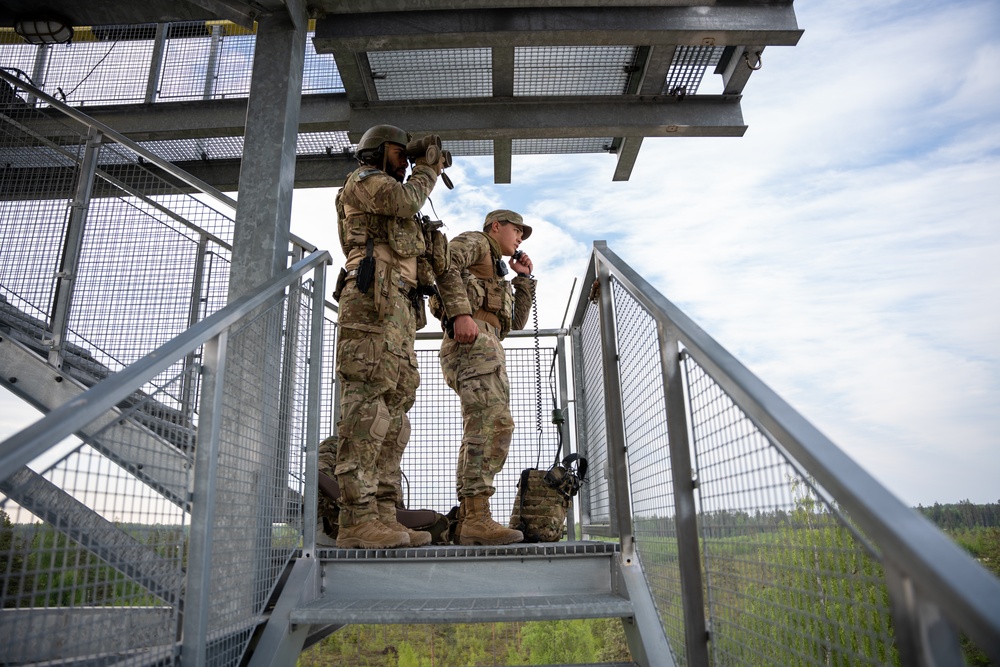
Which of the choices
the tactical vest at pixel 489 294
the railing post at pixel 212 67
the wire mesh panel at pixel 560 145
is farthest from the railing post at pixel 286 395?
the railing post at pixel 212 67

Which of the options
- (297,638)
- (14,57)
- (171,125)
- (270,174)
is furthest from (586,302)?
(14,57)

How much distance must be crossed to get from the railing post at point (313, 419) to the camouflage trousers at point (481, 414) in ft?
3.21

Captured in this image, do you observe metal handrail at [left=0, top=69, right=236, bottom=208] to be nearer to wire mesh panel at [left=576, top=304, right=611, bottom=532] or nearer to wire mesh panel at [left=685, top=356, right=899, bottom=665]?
wire mesh panel at [left=576, top=304, right=611, bottom=532]

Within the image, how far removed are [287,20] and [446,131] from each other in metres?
1.59

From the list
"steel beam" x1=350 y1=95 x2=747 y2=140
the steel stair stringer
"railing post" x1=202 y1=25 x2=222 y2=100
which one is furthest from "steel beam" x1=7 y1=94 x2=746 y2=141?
the steel stair stringer

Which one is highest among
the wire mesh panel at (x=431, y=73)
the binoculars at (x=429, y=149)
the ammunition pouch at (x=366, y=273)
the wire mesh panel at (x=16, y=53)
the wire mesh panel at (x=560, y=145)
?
the wire mesh panel at (x=16, y=53)

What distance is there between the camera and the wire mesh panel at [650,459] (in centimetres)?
217

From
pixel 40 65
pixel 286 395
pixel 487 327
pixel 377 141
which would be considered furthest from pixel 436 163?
pixel 40 65

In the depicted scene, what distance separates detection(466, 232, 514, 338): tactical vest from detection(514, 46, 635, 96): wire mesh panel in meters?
1.31

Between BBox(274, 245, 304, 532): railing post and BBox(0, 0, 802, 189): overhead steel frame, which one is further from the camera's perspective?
BBox(0, 0, 802, 189): overhead steel frame

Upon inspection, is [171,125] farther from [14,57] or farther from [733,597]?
[733,597]

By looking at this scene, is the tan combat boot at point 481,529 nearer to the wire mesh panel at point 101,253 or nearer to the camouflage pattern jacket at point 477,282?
the camouflage pattern jacket at point 477,282

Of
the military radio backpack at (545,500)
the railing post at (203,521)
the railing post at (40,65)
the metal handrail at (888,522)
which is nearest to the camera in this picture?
the metal handrail at (888,522)

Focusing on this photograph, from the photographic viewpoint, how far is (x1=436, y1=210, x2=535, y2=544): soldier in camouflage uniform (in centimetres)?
369
